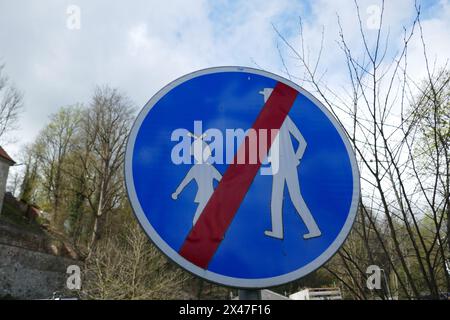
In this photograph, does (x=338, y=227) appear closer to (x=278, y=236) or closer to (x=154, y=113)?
(x=278, y=236)

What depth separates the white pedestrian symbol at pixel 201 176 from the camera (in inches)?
40.3

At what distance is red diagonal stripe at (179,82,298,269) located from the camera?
99 cm

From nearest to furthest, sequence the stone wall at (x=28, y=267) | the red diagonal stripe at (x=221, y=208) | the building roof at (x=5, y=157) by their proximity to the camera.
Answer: the red diagonal stripe at (x=221, y=208), the stone wall at (x=28, y=267), the building roof at (x=5, y=157)

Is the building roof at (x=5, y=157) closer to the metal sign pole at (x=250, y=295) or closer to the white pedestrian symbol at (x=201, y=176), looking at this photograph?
the white pedestrian symbol at (x=201, y=176)

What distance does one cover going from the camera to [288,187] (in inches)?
41.6

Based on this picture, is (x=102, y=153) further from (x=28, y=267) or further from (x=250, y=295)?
(x=250, y=295)

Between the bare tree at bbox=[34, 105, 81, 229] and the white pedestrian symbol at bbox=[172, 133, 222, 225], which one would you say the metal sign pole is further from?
the bare tree at bbox=[34, 105, 81, 229]

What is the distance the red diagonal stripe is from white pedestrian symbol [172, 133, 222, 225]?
0.7 inches

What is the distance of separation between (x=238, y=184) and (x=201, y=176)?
0.36 ft

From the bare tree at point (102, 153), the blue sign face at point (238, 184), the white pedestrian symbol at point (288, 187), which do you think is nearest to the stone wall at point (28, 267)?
the bare tree at point (102, 153)

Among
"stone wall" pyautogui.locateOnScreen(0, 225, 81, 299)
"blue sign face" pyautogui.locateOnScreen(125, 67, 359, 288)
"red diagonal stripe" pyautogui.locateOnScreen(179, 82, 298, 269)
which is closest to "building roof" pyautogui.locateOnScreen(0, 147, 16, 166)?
"stone wall" pyautogui.locateOnScreen(0, 225, 81, 299)

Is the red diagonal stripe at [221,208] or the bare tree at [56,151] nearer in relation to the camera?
the red diagonal stripe at [221,208]
